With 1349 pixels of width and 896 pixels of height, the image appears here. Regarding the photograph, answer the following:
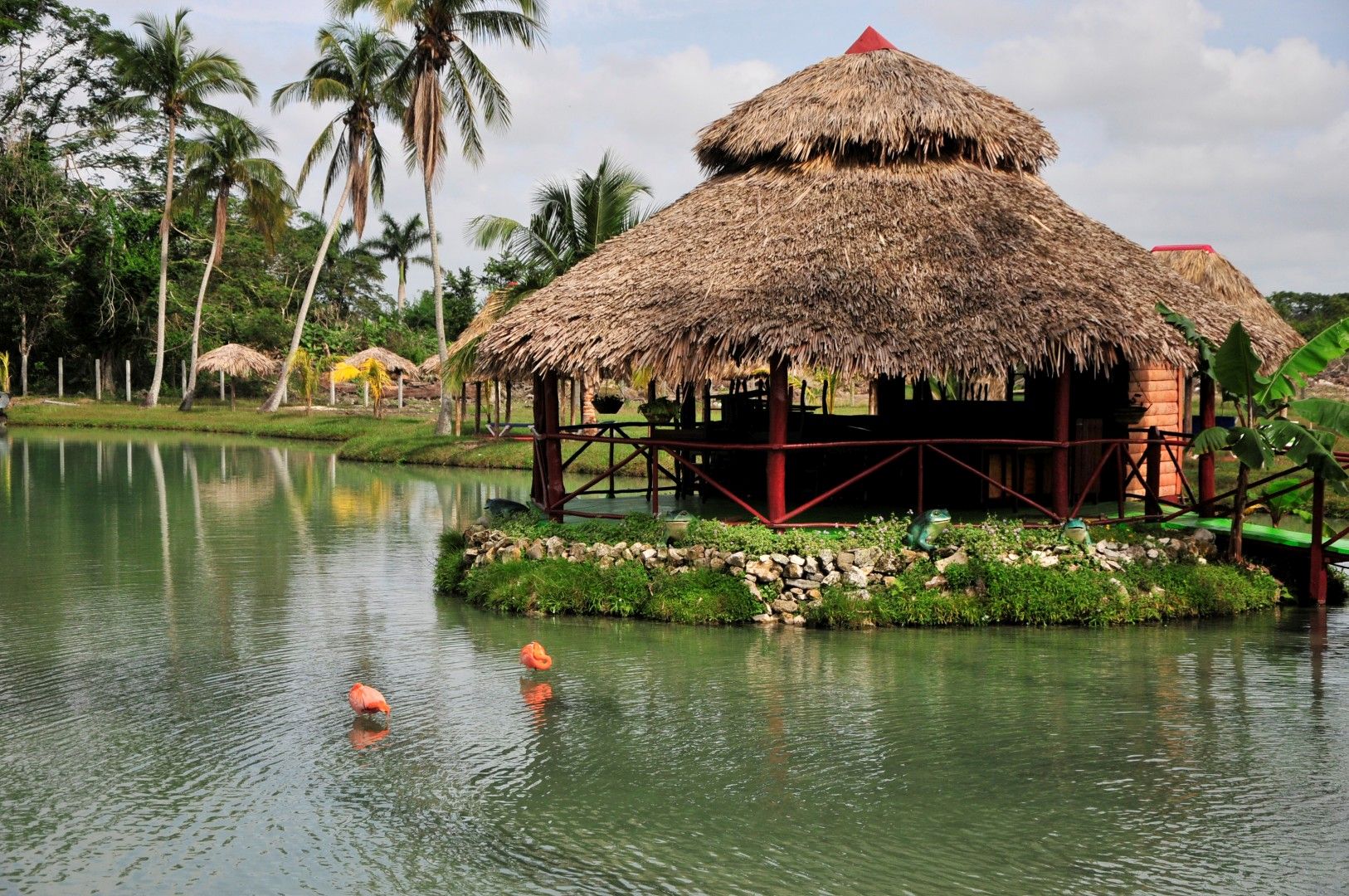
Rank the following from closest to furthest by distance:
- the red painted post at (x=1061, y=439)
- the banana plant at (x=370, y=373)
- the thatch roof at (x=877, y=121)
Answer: the red painted post at (x=1061, y=439)
the thatch roof at (x=877, y=121)
the banana plant at (x=370, y=373)

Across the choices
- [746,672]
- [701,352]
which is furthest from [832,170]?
[746,672]

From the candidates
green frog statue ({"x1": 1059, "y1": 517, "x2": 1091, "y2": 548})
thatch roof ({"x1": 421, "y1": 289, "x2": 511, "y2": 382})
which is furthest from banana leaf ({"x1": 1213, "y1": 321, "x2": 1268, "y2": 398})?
thatch roof ({"x1": 421, "y1": 289, "x2": 511, "y2": 382})

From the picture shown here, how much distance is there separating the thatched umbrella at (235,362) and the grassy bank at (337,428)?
1.29 metres

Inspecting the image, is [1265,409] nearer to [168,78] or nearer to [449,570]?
[449,570]

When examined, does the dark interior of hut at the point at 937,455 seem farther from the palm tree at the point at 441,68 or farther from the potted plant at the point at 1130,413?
the palm tree at the point at 441,68

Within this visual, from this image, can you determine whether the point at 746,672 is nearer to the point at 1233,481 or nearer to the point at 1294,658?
the point at 1294,658

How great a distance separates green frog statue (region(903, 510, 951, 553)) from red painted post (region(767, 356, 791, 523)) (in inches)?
43.5

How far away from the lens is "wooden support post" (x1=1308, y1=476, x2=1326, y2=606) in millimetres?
10625

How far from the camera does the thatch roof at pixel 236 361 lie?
39.9 meters

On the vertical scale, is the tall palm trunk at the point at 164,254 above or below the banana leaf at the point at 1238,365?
above

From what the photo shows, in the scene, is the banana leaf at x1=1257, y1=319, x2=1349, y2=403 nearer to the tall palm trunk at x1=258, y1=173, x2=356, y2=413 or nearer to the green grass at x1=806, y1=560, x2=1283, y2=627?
the green grass at x1=806, y1=560, x2=1283, y2=627

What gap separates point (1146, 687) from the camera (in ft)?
27.9

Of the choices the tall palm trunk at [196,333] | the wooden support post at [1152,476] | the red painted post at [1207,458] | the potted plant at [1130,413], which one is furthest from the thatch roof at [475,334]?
the tall palm trunk at [196,333]

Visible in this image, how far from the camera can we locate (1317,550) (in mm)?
11016
